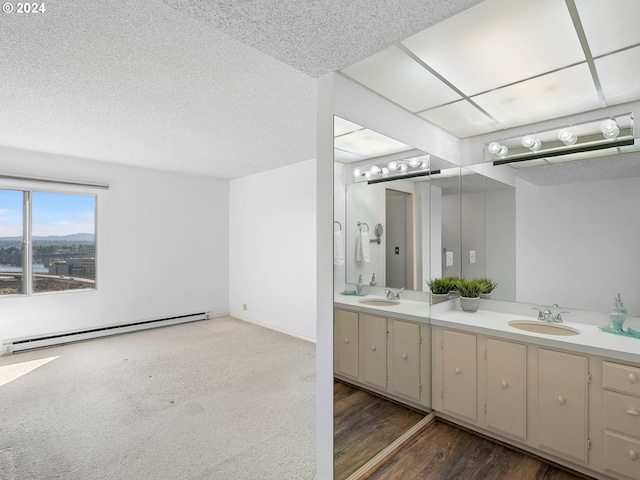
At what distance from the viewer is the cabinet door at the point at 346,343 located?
1883mm

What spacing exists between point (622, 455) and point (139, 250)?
5526mm

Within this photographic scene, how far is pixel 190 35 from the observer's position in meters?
1.85

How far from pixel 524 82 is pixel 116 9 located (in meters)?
2.25

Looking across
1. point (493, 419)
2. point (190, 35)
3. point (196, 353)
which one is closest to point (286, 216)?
point (196, 353)

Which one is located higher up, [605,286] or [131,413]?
[605,286]

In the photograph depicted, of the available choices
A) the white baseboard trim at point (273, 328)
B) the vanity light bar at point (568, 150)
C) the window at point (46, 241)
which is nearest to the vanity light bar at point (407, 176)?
the vanity light bar at point (568, 150)

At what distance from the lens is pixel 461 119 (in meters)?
2.59

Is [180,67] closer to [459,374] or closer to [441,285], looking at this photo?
[441,285]

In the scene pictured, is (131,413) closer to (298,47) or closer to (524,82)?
(298,47)

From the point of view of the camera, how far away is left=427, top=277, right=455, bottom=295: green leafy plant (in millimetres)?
2668

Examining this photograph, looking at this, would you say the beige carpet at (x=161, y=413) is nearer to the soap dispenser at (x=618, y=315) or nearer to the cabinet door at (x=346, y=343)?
the cabinet door at (x=346, y=343)

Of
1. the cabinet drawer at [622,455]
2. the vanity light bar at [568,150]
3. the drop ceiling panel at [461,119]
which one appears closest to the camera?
the cabinet drawer at [622,455]

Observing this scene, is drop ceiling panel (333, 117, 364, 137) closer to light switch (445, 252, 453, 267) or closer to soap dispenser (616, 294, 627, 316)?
light switch (445, 252, 453, 267)

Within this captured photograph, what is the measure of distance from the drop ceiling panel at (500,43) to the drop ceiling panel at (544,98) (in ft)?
0.42
